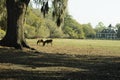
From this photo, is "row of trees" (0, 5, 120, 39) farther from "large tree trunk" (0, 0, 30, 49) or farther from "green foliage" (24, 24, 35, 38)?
"large tree trunk" (0, 0, 30, 49)

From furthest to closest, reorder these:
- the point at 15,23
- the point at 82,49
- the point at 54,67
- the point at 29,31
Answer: the point at 29,31 → the point at 82,49 → the point at 15,23 → the point at 54,67

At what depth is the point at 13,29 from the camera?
→ 2986cm

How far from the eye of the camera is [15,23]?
2989cm

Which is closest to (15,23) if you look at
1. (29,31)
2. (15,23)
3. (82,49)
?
(15,23)

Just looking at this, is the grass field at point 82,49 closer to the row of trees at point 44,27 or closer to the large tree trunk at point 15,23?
the large tree trunk at point 15,23

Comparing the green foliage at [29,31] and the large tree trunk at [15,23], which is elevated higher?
the large tree trunk at [15,23]

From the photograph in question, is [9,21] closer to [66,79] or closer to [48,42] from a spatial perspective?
[66,79]

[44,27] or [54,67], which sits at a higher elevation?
[44,27]

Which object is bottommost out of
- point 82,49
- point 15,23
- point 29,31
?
point 82,49

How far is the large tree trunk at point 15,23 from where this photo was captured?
29.5m

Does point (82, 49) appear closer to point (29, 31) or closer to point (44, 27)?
point (29, 31)

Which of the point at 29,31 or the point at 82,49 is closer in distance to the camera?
the point at 82,49

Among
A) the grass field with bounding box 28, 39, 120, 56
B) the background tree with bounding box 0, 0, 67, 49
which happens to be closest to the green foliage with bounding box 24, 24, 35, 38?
the grass field with bounding box 28, 39, 120, 56

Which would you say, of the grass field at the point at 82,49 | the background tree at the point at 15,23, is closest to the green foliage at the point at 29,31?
the grass field at the point at 82,49
